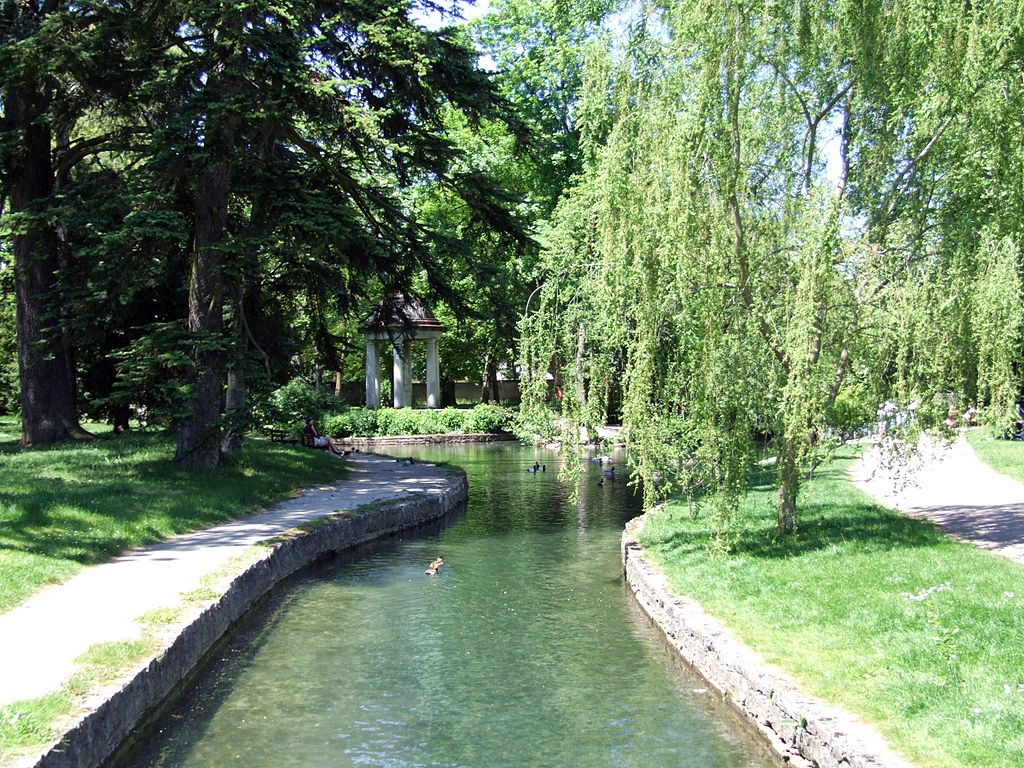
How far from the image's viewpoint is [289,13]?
17.3 m

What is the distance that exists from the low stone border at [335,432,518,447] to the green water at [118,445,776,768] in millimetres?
25122

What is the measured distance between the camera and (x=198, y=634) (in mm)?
9633

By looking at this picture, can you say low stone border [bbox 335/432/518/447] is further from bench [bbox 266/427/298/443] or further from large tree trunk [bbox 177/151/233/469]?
large tree trunk [bbox 177/151/233/469]

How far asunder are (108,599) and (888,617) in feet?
25.0

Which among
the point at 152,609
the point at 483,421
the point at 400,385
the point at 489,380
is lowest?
the point at 152,609

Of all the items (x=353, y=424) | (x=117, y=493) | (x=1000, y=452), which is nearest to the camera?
(x=117, y=493)

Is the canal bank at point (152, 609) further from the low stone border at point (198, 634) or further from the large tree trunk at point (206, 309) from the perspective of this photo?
the large tree trunk at point (206, 309)

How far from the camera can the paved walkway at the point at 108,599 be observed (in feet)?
24.9

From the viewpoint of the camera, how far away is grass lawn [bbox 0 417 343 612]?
454 inches

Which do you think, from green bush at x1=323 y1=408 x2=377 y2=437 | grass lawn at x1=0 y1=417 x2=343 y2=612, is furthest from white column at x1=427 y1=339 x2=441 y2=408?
grass lawn at x1=0 y1=417 x2=343 y2=612

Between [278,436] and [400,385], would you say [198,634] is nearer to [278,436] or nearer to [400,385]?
[278,436]

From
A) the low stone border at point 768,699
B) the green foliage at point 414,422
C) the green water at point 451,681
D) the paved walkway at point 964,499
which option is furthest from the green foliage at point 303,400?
the low stone border at point 768,699

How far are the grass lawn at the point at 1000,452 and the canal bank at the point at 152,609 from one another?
1335cm

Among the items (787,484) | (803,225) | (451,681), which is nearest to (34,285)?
(451,681)
